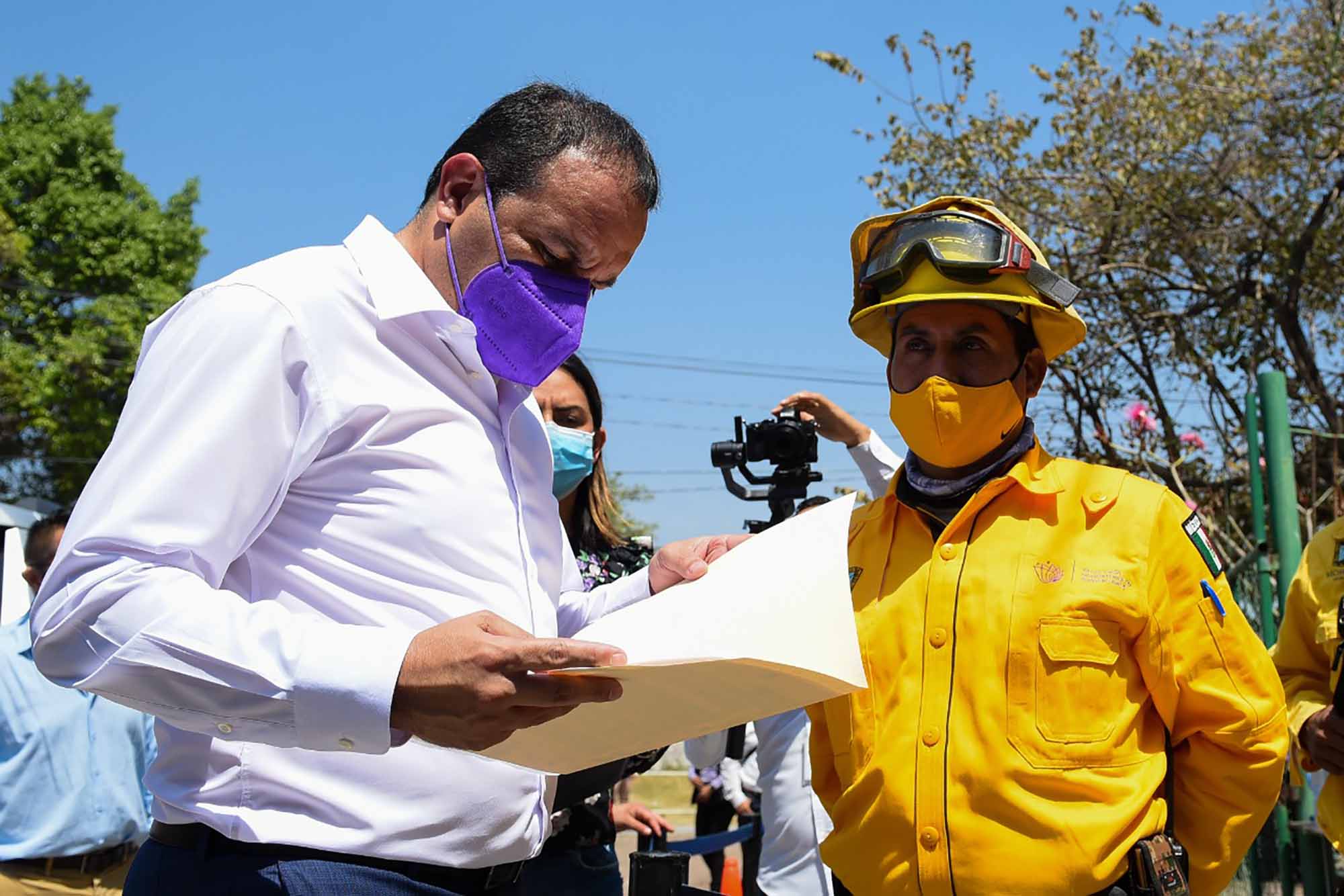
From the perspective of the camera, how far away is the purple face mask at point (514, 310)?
6.60ft

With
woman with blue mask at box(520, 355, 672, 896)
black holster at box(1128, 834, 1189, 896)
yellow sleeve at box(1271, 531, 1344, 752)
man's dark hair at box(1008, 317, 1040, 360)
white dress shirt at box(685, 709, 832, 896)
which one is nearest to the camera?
black holster at box(1128, 834, 1189, 896)

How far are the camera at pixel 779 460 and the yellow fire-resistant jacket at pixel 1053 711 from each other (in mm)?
1087

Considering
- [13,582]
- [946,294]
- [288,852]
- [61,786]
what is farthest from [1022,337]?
[13,582]

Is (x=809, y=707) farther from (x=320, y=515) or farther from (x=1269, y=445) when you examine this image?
(x=1269, y=445)

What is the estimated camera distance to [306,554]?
5.48ft

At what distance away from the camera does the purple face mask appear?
201cm

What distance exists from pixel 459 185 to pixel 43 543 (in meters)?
4.19

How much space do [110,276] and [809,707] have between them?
29126 mm

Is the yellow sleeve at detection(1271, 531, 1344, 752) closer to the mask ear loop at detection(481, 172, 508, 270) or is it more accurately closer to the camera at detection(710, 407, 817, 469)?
the camera at detection(710, 407, 817, 469)

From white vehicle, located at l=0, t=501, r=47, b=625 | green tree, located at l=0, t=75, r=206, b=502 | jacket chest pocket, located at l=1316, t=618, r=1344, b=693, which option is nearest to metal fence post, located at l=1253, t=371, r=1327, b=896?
jacket chest pocket, located at l=1316, t=618, r=1344, b=693

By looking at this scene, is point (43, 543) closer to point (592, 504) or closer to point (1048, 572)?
point (592, 504)

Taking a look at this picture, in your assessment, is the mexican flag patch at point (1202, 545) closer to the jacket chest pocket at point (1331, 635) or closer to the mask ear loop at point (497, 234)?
the jacket chest pocket at point (1331, 635)

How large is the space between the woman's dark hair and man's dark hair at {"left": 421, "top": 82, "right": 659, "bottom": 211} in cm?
226

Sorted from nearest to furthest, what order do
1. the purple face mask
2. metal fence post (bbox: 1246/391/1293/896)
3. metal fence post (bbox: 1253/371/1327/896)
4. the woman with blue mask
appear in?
the purple face mask < the woman with blue mask < metal fence post (bbox: 1253/371/1327/896) < metal fence post (bbox: 1246/391/1293/896)
